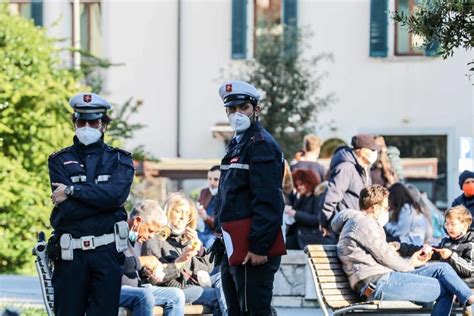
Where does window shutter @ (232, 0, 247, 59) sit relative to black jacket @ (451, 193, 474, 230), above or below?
above

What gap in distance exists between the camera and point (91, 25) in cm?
3400

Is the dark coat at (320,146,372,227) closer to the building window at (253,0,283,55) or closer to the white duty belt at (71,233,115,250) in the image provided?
the white duty belt at (71,233,115,250)

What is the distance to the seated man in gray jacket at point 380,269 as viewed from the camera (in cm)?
1166

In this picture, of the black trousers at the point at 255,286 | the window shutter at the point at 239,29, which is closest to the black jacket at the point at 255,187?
the black trousers at the point at 255,286

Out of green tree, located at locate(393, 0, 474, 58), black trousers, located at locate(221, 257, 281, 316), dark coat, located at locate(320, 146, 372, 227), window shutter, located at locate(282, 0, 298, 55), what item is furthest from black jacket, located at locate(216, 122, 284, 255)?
window shutter, located at locate(282, 0, 298, 55)

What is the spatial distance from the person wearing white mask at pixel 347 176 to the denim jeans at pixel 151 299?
10.5 feet

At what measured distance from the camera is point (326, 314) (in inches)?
463

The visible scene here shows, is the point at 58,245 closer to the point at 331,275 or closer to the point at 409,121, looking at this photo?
the point at 331,275

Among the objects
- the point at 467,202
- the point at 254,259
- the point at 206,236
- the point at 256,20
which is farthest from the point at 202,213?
the point at 256,20

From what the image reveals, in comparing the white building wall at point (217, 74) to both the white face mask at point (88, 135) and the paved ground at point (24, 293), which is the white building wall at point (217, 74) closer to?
the paved ground at point (24, 293)

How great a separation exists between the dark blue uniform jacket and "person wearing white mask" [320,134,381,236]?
4.88 m

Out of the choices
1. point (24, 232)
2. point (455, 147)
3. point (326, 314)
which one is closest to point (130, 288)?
point (326, 314)

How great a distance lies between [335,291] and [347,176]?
259 cm

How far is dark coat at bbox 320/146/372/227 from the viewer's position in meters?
14.2
